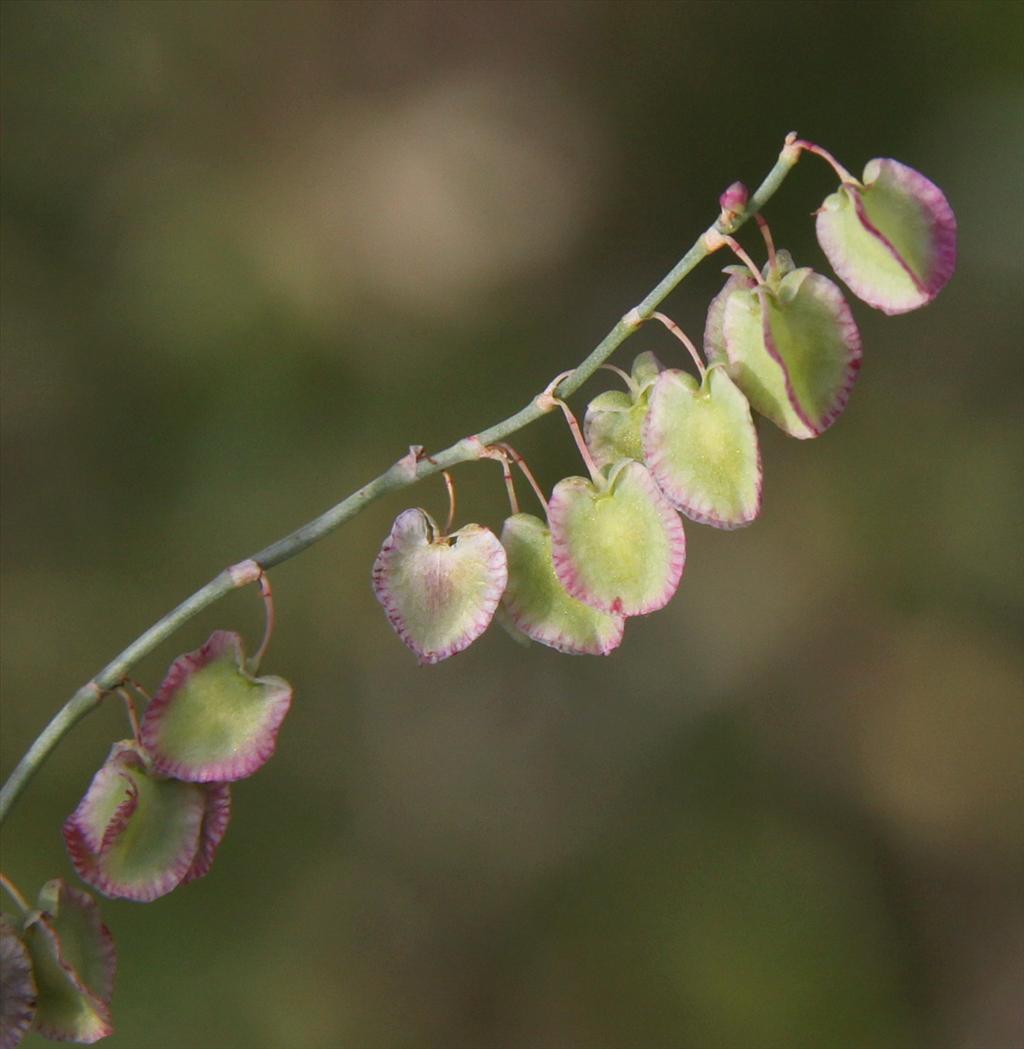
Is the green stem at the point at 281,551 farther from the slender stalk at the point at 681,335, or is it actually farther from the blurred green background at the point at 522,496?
the blurred green background at the point at 522,496

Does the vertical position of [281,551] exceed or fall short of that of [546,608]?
it exceeds it

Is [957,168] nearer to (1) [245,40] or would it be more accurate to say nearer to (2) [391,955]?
(1) [245,40]

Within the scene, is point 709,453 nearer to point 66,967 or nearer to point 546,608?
point 546,608

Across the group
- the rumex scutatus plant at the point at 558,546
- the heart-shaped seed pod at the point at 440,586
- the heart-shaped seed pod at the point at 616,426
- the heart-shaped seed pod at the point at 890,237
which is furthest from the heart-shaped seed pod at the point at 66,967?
the heart-shaped seed pod at the point at 890,237

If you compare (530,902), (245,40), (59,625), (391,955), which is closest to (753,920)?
(530,902)

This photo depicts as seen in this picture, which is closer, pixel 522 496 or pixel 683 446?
pixel 683 446

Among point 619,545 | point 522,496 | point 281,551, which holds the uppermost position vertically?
point 522,496

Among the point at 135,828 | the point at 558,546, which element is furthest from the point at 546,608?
the point at 135,828
